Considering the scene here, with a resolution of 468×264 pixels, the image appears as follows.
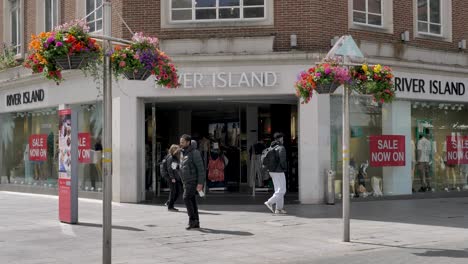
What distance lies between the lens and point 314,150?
16.4 meters

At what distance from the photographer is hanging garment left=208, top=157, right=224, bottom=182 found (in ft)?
66.5

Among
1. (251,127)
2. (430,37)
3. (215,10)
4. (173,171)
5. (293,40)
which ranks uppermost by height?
(215,10)

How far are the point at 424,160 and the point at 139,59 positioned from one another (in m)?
12.9

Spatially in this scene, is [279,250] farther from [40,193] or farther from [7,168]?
[7,168]

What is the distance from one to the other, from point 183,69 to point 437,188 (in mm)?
9144

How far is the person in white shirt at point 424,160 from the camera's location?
1889 cm

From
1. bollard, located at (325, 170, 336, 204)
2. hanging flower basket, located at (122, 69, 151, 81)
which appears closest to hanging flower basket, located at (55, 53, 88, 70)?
hanging flower basket, located at (122, 69, 151, 81)

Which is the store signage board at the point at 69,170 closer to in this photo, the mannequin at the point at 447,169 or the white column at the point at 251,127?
the white column at the point at 251,127

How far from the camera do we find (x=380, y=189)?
58.8ft

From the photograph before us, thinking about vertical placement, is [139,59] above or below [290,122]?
above

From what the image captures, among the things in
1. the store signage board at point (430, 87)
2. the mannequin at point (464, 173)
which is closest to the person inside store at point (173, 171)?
the store signage board at point (430, 87)

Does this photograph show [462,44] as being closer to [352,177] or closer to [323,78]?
[352,177]

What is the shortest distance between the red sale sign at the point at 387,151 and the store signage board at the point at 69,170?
9.13m

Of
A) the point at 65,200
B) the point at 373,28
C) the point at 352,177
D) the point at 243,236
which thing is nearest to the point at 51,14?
the point at 65,200
